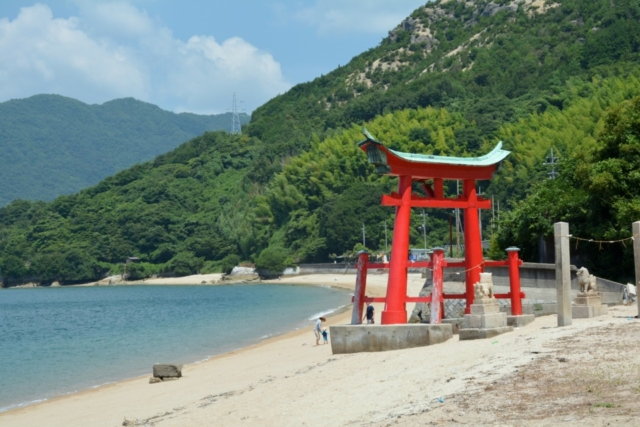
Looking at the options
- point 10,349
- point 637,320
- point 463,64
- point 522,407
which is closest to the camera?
point 522,407

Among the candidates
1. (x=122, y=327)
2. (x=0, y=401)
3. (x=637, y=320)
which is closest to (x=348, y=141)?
(x=122, y=327)

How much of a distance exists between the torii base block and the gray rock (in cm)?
589

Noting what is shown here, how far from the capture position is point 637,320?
16672 millimetres

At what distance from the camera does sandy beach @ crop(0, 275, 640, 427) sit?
11.0 m

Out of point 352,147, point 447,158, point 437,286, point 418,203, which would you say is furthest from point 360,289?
point 352,147

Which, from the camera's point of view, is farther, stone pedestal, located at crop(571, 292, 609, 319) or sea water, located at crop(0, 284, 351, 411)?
sea water, located at crop(0, 284, 351, 411)

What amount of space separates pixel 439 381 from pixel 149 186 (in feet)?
464

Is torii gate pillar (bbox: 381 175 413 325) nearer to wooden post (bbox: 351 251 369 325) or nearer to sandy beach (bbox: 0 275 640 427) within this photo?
wooden post (bbox: 351 251 369 325)

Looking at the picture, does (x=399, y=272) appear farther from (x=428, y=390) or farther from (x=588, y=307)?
(x=428, y=390)

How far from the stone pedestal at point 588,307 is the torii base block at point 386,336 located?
8.28ft

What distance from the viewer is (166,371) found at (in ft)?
83.3

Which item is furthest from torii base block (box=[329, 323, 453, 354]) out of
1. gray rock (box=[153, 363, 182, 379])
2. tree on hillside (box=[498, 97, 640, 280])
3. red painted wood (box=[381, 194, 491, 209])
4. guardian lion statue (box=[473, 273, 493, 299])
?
tree on hillside (box=[498, 97, 640, 280])

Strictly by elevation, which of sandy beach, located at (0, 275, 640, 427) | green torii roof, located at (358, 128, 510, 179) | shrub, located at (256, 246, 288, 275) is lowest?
sandy beach, located at (0, 275, 640, 427)

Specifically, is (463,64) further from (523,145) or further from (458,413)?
(458,413)
